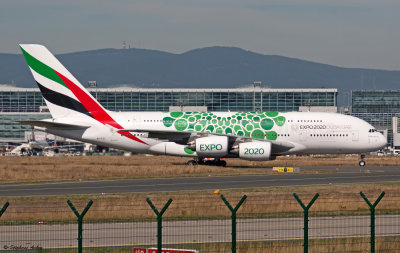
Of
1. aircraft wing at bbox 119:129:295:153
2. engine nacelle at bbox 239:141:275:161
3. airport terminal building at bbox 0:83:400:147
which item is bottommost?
engine nacelle at bbox 239:141:275:161

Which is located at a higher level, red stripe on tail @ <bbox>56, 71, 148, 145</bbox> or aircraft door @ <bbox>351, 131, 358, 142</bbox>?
red stripe on tail @ <bbox>56, 71, 148, 145</bbox>

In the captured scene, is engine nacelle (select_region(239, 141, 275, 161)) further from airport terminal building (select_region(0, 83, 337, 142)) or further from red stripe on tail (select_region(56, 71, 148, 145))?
airport terminal building (select_region(0, 83, 337, 142))

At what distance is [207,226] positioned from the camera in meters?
24.1

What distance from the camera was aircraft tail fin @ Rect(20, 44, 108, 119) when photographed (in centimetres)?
5944

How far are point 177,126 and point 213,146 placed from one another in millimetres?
4835

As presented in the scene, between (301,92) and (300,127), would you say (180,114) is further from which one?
(301,92)

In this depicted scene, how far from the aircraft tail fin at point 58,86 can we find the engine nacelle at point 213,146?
30.1 feet

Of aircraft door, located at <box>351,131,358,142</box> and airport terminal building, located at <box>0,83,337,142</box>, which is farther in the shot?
airport terminal building, located at <box>0,83,337,142</box>

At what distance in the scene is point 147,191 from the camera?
124 feet

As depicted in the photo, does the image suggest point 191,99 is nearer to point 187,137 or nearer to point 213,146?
point 187,137

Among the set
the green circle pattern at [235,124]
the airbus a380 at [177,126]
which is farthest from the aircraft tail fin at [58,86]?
the green circle pattern at [235,124]

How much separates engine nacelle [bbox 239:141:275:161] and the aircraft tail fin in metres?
12.5

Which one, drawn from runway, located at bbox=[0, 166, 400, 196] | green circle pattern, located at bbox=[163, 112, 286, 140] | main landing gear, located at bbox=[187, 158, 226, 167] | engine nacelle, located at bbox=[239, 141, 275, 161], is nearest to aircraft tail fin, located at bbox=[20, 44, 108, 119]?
green circle pattern, located at bbox=[163, 112, 286, 140]

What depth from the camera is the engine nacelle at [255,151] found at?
55812 millimetres
